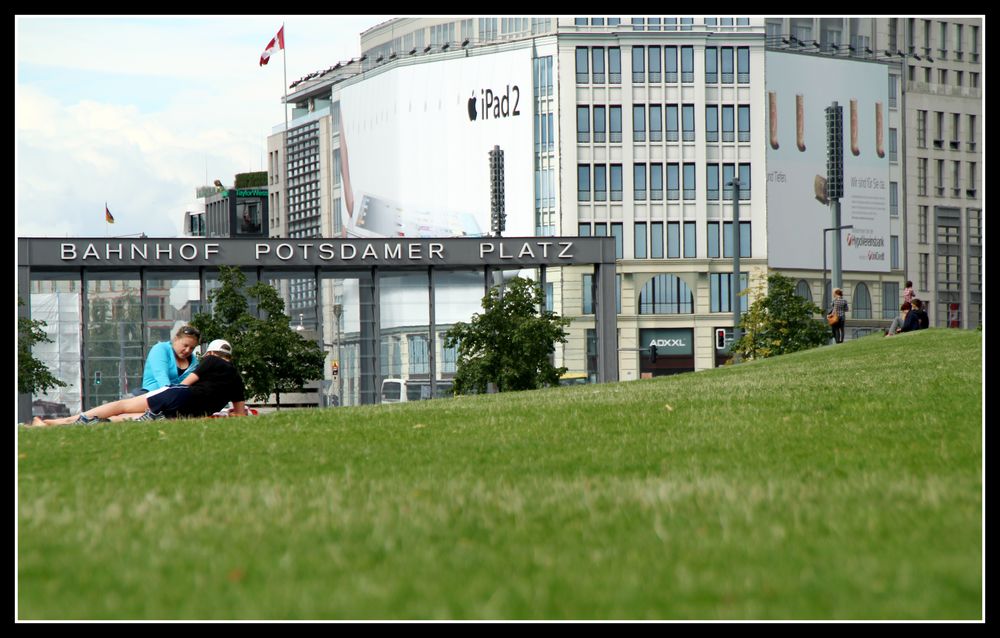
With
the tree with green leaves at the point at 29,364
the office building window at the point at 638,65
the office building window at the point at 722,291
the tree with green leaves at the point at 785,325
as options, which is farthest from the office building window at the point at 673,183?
the tree with green leaves at the point at 29,364

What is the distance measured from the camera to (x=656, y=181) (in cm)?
9819

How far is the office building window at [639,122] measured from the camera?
320ft

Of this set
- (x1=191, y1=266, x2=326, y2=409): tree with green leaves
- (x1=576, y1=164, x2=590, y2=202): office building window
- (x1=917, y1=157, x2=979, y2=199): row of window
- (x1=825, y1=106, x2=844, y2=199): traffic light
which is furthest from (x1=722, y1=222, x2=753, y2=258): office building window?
(x1=191, y1=266, x2=326, y2=409): tree with green leaves

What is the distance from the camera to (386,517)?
28.8ft

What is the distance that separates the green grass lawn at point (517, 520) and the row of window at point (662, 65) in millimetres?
83453

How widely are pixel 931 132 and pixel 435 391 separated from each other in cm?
6349

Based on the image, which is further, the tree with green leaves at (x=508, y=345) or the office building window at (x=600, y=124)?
the office building window at (x=600, y=124)

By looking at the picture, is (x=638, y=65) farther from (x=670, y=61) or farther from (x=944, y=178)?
(x=944, y=178)

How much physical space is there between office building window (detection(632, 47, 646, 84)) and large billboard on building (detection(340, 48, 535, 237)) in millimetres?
6387

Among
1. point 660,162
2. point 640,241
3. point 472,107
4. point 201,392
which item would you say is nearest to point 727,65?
point 660,162

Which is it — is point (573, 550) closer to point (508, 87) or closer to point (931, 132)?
point (508, 87)

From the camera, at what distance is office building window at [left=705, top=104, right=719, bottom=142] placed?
320 ft

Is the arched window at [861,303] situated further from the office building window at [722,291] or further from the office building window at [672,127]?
the office building window at [672,127]

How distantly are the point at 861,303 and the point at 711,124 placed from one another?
1529 centimetres
